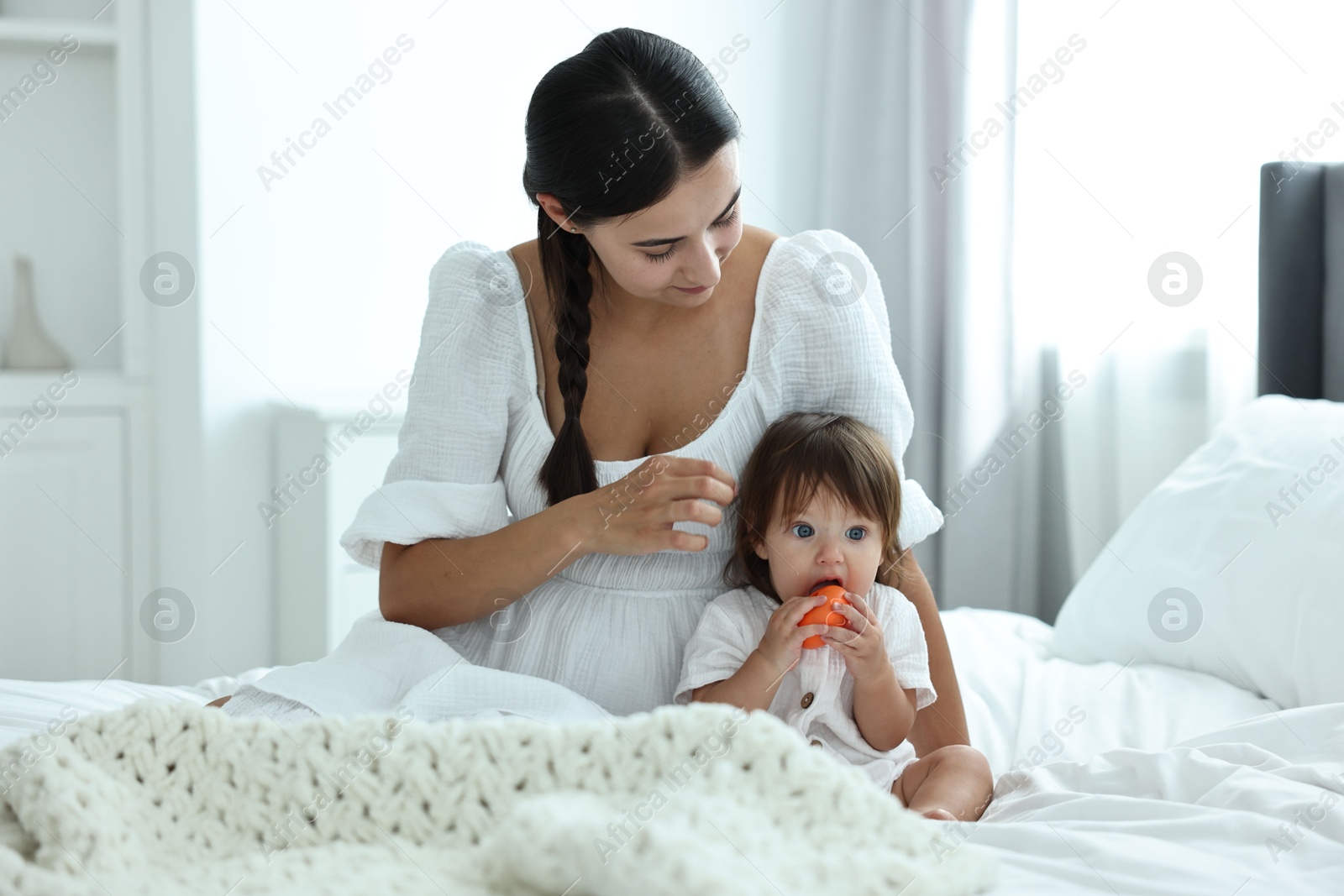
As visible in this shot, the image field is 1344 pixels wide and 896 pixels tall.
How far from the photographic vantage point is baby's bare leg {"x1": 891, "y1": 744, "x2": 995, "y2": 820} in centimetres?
95

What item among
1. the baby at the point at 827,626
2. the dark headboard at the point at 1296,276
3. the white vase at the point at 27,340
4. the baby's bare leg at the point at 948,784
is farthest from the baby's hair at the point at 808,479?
the white vase at the point at 27,340

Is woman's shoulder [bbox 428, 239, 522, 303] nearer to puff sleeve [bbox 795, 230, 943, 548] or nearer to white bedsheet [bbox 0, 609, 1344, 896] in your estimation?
puff sleeve [bbox 795, 230, 943, 548]

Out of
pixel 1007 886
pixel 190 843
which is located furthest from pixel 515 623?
pixel 1007 886

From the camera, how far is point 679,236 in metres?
1.10

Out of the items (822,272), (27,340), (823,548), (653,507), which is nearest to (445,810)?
(653,507)

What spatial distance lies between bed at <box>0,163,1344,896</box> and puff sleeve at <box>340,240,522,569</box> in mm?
301

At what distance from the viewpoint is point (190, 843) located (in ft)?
2.27

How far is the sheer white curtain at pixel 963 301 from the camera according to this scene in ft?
7.64

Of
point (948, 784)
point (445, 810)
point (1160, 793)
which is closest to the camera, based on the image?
point (445, 810)

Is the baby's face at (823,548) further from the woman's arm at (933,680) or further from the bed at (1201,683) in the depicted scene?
the bed at (1201,683)

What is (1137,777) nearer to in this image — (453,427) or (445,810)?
(445,810)

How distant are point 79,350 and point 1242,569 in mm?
2300

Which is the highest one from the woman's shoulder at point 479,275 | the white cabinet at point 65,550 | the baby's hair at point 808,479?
the woman's shoulder at point 479,275

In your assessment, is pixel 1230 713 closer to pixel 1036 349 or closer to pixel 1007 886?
pixel 1007 886
